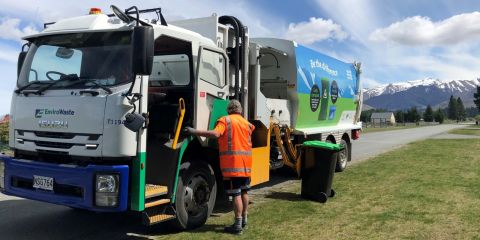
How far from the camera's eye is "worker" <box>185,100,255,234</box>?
19.5 feet

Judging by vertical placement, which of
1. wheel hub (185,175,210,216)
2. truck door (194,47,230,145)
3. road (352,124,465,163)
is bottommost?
road (352,124,465,163)

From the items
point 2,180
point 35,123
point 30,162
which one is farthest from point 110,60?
point 2,180

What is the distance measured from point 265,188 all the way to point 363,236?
13.0 feet

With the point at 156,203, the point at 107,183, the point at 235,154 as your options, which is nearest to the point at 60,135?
the point at 107,183

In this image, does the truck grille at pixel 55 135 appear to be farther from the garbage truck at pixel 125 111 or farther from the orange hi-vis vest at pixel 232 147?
the orange hi-vis vest at pixel 232 147

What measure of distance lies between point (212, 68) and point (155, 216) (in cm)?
219

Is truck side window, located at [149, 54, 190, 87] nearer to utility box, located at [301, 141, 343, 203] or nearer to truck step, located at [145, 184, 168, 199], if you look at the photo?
truck step, located at [145, 184, 168, 199]

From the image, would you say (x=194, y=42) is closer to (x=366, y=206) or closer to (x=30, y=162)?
(x=30, y=162)

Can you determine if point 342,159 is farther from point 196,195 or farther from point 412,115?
point 412,115

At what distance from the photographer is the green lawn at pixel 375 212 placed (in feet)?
19.6

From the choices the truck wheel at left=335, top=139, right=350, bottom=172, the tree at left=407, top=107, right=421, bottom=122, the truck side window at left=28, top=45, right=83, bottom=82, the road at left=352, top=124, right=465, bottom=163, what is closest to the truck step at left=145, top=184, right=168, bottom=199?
the truck side window at left=28, top=45, right=83, bottom=82

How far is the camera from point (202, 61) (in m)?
6.11

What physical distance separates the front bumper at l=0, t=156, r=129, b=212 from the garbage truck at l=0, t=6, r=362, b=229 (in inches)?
0.5

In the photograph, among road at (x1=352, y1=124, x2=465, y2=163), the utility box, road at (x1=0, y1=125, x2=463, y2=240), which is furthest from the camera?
road at (x1=352, y1=124, x2=465, y2=163)
